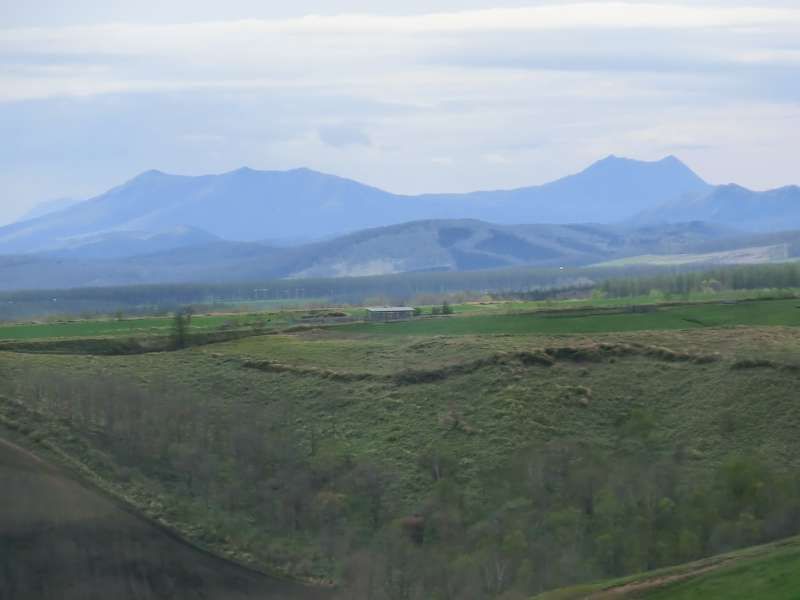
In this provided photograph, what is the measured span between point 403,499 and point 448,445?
5281 mm

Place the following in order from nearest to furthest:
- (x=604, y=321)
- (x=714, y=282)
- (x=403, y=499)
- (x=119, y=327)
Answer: (x=403, y=499) < (x=604, y=321) < (x=119, y=327) < (x=714, y=282)

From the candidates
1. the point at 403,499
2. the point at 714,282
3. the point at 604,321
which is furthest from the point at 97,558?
the point at 714,282

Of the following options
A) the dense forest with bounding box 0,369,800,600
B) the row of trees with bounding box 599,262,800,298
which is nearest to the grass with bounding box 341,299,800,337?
the dense forest with bounding box 0,369,800,600

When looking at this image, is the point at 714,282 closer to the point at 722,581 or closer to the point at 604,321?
the point at 604,321

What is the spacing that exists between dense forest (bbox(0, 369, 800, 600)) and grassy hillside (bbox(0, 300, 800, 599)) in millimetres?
100

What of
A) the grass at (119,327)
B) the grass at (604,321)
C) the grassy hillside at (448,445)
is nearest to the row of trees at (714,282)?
the grass at (604,321)

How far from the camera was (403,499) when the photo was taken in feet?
162

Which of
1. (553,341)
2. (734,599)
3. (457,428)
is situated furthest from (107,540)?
(553,341)

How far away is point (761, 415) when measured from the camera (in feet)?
176

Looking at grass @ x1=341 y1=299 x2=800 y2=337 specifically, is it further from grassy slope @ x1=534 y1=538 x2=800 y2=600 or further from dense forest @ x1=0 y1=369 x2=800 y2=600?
grassy slope @ x1=534 y1=538 x2=800 y2=600

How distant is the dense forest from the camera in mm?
40750

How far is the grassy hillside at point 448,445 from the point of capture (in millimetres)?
42250

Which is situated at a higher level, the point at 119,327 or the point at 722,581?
the point at 119,327

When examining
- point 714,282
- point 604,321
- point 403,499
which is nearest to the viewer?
point 403,499
